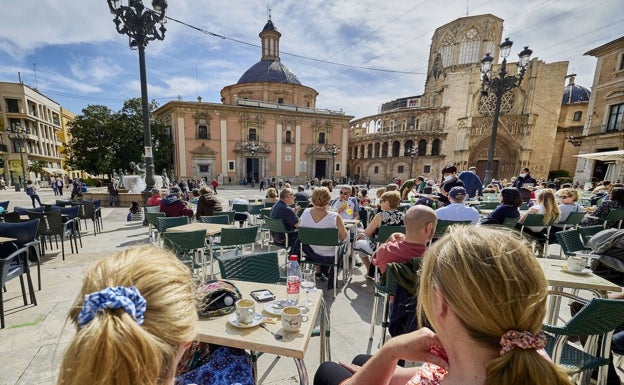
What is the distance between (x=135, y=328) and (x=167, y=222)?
429 cm

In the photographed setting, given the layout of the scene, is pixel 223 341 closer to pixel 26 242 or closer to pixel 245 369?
pixel 245 369

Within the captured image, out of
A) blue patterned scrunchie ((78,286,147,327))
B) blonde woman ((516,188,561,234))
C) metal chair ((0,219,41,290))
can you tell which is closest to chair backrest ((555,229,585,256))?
blonde woman ((516,188,561,234))

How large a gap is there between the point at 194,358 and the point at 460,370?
1.33m

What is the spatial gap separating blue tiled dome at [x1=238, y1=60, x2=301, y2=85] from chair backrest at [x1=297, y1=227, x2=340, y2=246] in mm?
33621

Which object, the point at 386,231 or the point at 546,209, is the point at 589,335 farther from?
the point at 546,209

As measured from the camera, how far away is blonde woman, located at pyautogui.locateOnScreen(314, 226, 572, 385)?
27.9 inches

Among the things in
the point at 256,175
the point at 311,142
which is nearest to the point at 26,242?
the point at 256,175

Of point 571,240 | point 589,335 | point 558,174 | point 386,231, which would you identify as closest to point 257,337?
point 589,335

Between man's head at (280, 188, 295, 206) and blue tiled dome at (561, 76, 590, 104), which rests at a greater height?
blue tiled dome at (561, 76, 590, 104)

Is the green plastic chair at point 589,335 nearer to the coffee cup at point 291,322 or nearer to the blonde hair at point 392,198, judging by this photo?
the coffee cup at point 291,322

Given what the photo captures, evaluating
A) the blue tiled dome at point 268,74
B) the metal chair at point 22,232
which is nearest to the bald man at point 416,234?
the metal chair at point 22,232

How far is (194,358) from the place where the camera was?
1436mm

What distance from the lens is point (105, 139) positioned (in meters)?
23.7

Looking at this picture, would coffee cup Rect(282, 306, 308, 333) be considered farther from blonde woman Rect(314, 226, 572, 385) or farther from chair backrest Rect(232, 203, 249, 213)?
chair backrest Rect(232, 203, 249, 213)
